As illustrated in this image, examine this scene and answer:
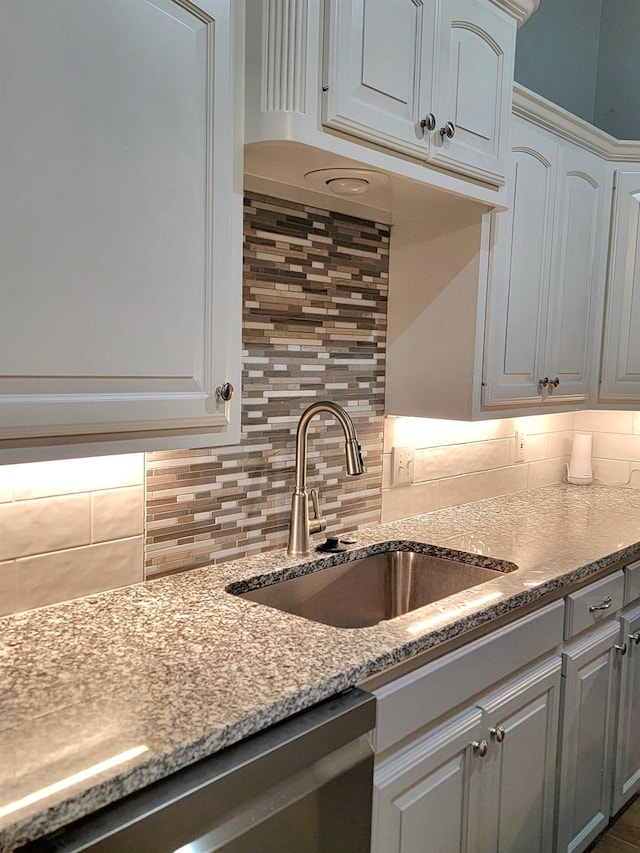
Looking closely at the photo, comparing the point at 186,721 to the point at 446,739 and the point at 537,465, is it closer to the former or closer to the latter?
the point at 446,739

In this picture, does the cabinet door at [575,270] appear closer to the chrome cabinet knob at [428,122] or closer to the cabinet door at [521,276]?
the cabinet door at [521,276]

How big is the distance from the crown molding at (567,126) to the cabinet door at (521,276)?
3cm

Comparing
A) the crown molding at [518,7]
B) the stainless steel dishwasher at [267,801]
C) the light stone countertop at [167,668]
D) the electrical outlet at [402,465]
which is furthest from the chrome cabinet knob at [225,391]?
the crown molding at [518,7]

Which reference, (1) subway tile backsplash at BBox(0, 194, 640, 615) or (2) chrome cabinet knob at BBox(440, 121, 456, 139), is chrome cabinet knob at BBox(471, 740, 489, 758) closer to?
(1) subway tile backsplash at BBox(0, 194, 640, 615)

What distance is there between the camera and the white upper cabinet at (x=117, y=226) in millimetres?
1021

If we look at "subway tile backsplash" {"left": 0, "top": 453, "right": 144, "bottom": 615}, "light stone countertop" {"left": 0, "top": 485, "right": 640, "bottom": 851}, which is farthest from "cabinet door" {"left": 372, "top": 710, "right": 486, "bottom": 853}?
"subway tile backsplash" {"left": 0, "top": 453, "right": 144, "bottom": 615}

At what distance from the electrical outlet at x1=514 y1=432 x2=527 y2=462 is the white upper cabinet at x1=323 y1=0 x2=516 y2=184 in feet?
3.86

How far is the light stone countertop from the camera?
884mm

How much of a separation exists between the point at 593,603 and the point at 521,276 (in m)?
0.97

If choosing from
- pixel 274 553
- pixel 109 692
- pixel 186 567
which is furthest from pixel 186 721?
pixel 274 553

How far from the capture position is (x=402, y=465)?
226 cm

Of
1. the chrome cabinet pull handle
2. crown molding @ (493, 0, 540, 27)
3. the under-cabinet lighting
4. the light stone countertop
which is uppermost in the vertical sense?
crown molding @ (493, 0, 540, 27)

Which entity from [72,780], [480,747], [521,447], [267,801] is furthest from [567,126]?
[72,780]

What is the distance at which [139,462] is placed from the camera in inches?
61.3
